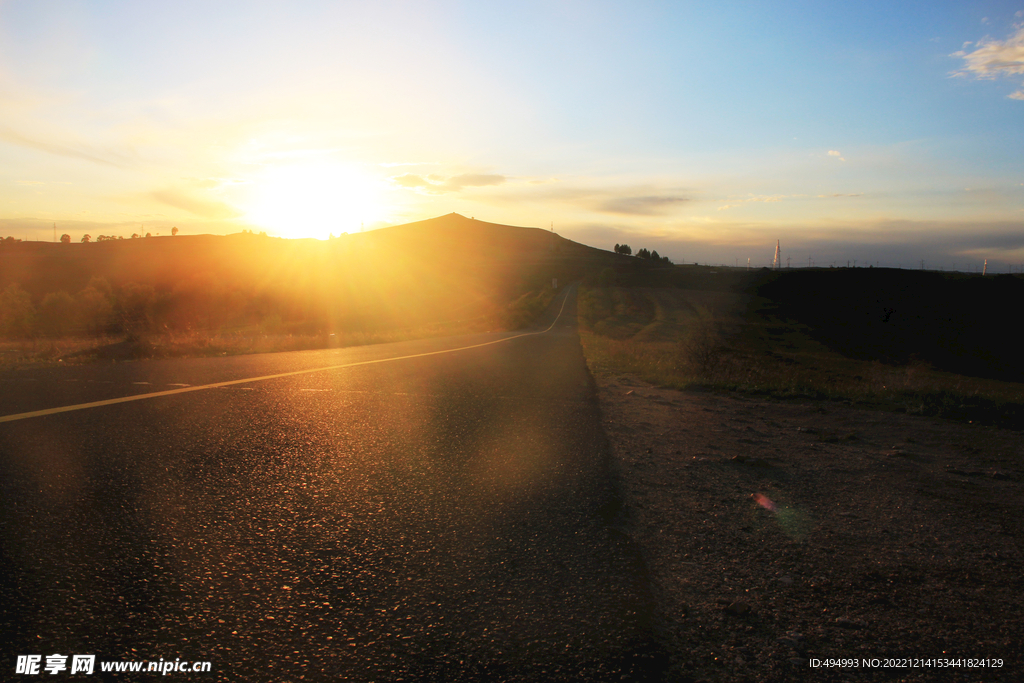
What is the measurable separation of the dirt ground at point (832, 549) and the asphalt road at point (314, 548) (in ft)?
0.91

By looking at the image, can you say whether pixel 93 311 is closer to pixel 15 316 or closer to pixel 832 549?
pixel 15 316

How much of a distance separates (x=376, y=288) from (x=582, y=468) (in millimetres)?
74682

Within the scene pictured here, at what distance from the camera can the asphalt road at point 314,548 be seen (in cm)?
191

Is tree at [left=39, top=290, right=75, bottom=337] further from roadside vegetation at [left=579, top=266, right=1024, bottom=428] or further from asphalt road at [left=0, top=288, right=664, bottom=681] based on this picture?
asphalt road at [left=0, top=288, right=664, bottom=681]

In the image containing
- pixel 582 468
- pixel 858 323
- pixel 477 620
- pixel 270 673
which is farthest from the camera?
pixel 858 323

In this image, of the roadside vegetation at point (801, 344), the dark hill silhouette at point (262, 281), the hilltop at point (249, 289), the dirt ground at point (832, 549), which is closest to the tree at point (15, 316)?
the hilltop at point (249, 289)

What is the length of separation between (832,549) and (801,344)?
5328cm

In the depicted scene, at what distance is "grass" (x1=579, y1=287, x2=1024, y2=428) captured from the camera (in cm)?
737

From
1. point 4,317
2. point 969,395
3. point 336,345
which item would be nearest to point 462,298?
point 4,317

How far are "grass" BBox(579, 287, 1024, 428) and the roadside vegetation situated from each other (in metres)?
0.05

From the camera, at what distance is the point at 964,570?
263 cm

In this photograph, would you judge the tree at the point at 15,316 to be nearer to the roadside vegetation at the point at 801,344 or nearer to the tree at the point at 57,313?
the tree at the point at 57,313

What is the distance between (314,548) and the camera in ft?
8.71

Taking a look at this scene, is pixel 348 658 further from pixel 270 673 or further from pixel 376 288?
pixel 376 288
